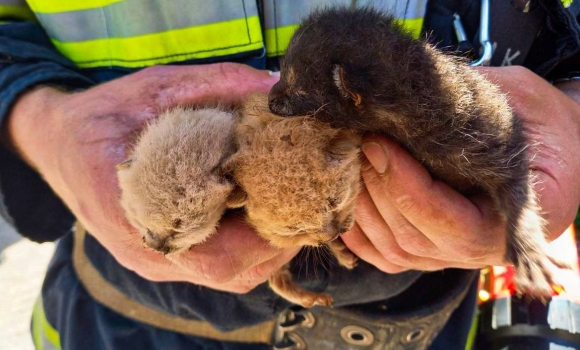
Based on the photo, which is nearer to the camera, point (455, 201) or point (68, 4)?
point (455, 201)

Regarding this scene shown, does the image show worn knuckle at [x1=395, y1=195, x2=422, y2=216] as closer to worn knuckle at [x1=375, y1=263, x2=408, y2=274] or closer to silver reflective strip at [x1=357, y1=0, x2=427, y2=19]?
worn knuckle at [x1=375, y1=263, x2=408, y2=274]

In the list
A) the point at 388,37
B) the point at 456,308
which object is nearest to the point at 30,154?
the point at 388,37

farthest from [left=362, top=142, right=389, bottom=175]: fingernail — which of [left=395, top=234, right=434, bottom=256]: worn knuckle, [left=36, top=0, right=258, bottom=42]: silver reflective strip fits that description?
[left=36, top=0, right=258, bottom=42]: silver reflective strip

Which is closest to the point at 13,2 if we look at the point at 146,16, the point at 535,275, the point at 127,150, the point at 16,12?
the point at 16,12

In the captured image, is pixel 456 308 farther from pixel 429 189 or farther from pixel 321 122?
pixel 321 122

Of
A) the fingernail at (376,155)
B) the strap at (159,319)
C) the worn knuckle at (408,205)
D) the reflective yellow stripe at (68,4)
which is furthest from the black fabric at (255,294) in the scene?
the reflective yellow stripe at (68,4)

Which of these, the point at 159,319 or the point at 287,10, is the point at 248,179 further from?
the point at 159,319

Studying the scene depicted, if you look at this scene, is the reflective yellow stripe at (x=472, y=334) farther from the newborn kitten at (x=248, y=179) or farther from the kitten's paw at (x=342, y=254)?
the newborn kitten at (x=248, y=179)

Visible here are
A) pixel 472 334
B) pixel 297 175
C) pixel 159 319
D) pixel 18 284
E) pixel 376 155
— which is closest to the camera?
pixel 297 175
